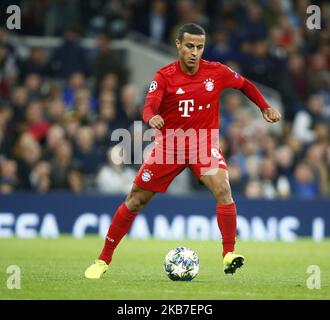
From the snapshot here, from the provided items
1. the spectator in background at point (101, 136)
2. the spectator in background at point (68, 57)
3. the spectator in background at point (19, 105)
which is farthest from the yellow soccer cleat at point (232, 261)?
the spectator in background at point (68, 57)

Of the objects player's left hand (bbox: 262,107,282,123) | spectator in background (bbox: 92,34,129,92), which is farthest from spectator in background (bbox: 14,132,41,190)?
player's left hand (bbox: 262,107,282,123)

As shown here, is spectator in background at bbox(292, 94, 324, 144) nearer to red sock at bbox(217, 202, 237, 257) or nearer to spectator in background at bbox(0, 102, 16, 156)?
spectator in background at bbox(0, 102, 16, 156)

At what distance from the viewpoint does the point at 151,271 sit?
11.3 m

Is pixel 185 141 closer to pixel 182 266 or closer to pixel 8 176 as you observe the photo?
pixel 182 266

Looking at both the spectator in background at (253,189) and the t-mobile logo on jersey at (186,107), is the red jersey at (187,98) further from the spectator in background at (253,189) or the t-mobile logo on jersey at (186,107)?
the spectator in background at (253,189)

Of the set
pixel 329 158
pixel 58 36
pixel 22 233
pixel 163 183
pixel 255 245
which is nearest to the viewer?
pixel 163 183

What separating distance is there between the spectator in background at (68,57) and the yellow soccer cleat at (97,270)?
347 inches

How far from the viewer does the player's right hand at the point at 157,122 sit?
9562mm

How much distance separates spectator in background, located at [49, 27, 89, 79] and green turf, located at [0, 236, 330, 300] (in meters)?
3.61

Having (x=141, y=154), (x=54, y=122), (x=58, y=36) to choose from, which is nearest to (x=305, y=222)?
(x=141, y=154)

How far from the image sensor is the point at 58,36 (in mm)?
19891

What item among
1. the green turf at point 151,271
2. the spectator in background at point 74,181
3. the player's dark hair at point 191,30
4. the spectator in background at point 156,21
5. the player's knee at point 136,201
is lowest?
the green turf at point 151,271
